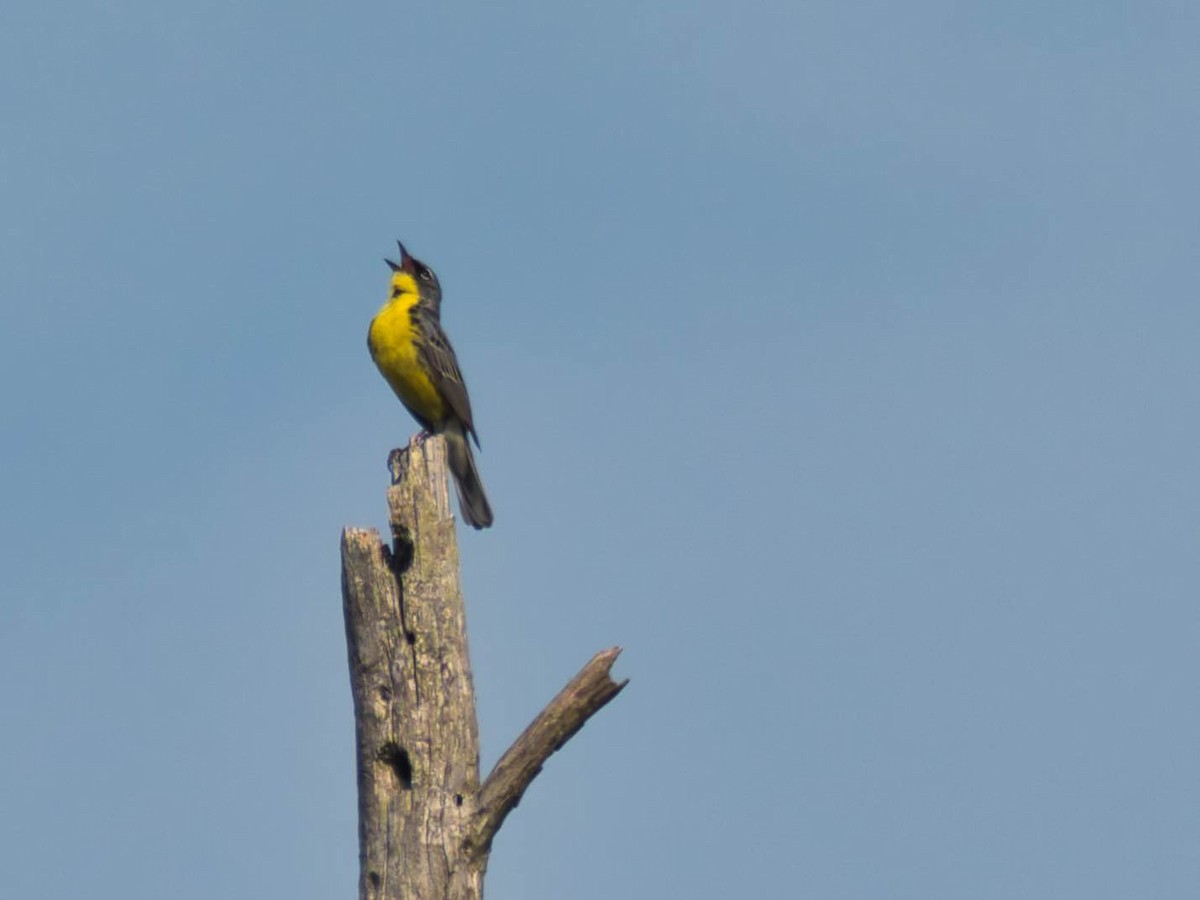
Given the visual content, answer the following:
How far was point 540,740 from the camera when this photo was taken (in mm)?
9664

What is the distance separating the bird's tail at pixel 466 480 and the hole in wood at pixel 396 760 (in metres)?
5.60

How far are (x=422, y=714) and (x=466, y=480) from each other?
6.05 metres

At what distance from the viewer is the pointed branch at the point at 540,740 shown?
9.59 metres

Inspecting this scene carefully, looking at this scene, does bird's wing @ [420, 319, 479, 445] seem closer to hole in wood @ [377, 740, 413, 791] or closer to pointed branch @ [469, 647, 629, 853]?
hole in wood @ [377, 740, 413, 791]

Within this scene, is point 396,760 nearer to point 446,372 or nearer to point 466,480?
point 466,480

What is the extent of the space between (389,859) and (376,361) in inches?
291

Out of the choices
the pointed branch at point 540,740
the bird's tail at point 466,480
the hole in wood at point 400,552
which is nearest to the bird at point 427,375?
the bird's tail at point 466,480

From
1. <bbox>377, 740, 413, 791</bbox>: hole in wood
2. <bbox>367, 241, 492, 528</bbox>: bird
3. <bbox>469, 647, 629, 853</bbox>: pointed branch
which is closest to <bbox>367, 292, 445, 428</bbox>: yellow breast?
<bbox>367, 241, 492, 528</bbox>: bird

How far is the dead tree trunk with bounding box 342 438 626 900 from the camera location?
9.67 metres

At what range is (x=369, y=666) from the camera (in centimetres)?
1020

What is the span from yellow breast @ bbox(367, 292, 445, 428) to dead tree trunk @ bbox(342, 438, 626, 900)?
555 centimetres

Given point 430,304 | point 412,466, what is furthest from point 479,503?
point 412,466

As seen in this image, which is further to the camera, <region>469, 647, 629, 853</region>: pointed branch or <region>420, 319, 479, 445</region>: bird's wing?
<region>420, 319, 479, 445</region>: bird's wing

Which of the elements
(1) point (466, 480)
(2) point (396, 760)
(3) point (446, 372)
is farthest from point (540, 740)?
(3) point (446, 372)
